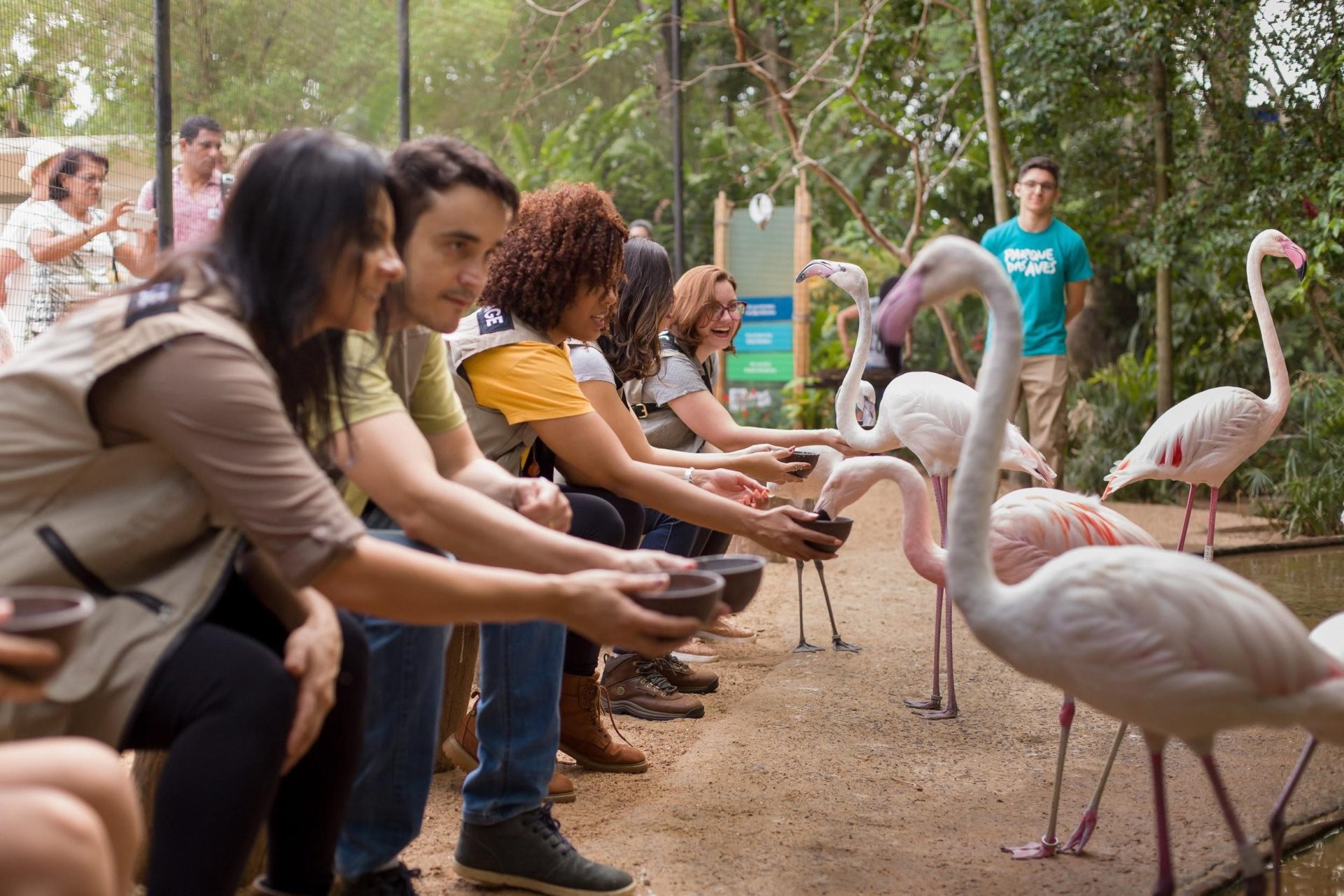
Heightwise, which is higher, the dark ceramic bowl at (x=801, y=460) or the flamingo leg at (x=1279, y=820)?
the dark ceramic bowl at (x=801, y=460)

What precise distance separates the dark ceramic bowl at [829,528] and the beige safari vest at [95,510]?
1.47 metres

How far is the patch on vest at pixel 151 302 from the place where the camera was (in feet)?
5.39

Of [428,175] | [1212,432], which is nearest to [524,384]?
[428,175]

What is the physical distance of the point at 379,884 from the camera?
2.24m

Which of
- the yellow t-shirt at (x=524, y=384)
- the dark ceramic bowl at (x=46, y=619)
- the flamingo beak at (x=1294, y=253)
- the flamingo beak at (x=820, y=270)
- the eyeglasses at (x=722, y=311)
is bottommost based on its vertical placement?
the dark ceramic bowl at (x=46, y=619)

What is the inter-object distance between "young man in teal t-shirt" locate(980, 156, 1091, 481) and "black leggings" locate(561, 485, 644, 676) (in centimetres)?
415

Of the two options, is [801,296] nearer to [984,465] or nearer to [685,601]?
[984,465]

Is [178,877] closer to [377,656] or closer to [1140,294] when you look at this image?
[377,656]

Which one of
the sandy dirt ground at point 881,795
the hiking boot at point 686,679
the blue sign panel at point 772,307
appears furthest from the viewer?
the blue sign panel at point 772,307

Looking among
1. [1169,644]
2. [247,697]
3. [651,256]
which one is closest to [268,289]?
[247,697]

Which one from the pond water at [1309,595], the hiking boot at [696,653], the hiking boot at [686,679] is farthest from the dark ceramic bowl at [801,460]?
the pond water at [1309,595]

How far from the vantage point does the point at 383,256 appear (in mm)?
1827

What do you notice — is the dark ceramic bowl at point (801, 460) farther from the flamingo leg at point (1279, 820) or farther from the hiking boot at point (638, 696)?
the flamingo leg at point (1279, 820)

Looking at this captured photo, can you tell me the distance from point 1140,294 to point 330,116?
7.80 m
